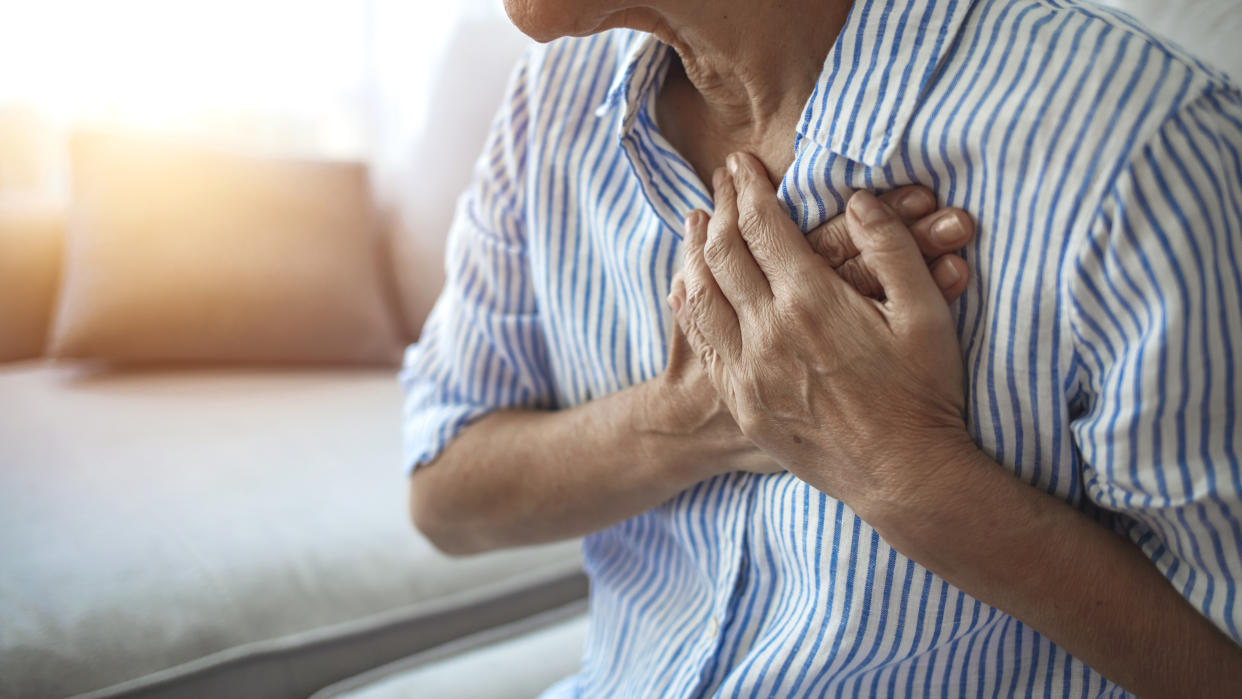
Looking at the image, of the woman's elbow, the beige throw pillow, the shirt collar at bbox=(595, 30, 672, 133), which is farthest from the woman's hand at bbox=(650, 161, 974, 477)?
the beige throw pillow

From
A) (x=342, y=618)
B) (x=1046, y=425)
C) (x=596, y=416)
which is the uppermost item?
(x=1046, y=425)

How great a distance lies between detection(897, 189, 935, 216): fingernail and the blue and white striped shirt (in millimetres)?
11

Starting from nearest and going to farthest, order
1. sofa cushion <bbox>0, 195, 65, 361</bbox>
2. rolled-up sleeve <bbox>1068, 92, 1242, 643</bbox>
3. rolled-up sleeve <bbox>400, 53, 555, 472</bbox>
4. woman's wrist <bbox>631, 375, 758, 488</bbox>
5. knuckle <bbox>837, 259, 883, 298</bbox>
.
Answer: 1. rolled-up sleeve <bbox>1068, 92, 1242, 643</bbox>
2. knuckle <bbox>837, 259, 883, 298</bbox>
3. woman's wrist <bbox>631, 375, 758, 488</bbox>
4. rolled-up sleeve <bbox>400, 53, 555, 472</bbox>
5. sofa cushion <bbox>0, 195, 65, 361</bbox>

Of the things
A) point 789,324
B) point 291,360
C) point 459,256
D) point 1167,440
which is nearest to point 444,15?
point 291,360

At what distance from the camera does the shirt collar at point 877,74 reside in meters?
0.56

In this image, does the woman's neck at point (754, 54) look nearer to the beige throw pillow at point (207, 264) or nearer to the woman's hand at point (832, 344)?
the woman's hand at point (832, 344)

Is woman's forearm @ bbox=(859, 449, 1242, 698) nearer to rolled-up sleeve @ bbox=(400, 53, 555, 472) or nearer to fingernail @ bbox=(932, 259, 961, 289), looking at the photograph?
fingernail @ bbox=(932, 259, 961, 289)

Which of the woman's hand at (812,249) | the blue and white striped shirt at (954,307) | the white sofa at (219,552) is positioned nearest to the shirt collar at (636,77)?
the blue and white striped shirt at (954,307)

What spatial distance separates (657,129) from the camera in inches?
28.8

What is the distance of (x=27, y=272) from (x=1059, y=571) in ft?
7.01

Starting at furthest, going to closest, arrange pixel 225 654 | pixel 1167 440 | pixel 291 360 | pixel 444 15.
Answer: pixel 444 15, pixel 291 360, pixel 225 654, pixel 1167 440

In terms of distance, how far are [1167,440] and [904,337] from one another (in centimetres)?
16

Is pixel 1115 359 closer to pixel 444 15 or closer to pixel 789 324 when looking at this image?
pixel 789 324

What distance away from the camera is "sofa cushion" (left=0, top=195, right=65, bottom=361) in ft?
6.28
